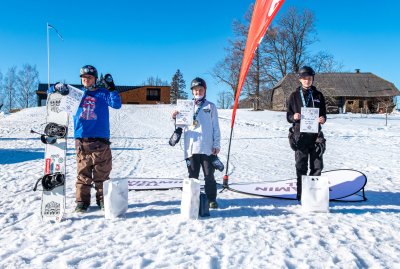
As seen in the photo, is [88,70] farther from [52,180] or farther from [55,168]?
[52,180]

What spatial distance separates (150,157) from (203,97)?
5.28 meters

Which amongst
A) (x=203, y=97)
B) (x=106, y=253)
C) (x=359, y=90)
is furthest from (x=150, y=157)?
(x=359, y=90)

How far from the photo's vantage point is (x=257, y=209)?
439cm

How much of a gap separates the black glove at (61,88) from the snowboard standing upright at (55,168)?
81 millimetres

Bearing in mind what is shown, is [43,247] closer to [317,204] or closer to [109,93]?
[109,93]

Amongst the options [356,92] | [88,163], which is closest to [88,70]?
[88,163]

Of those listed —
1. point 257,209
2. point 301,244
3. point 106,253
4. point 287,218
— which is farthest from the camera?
point 257,209

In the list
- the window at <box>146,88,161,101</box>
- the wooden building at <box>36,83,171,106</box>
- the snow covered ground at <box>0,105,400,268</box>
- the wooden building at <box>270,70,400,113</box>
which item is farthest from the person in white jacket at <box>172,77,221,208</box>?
the window at <box>146,88,161,101</box>

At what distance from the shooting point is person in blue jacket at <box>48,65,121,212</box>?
4082 mm

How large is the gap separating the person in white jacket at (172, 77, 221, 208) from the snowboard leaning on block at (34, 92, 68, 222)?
137 cm

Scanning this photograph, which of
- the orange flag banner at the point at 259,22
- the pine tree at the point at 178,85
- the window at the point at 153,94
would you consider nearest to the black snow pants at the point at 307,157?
the orange flag banner at the point at 259,22

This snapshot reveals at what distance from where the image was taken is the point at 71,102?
12.6ft

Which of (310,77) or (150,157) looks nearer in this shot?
(310,77)

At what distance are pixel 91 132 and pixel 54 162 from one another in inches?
21.8
